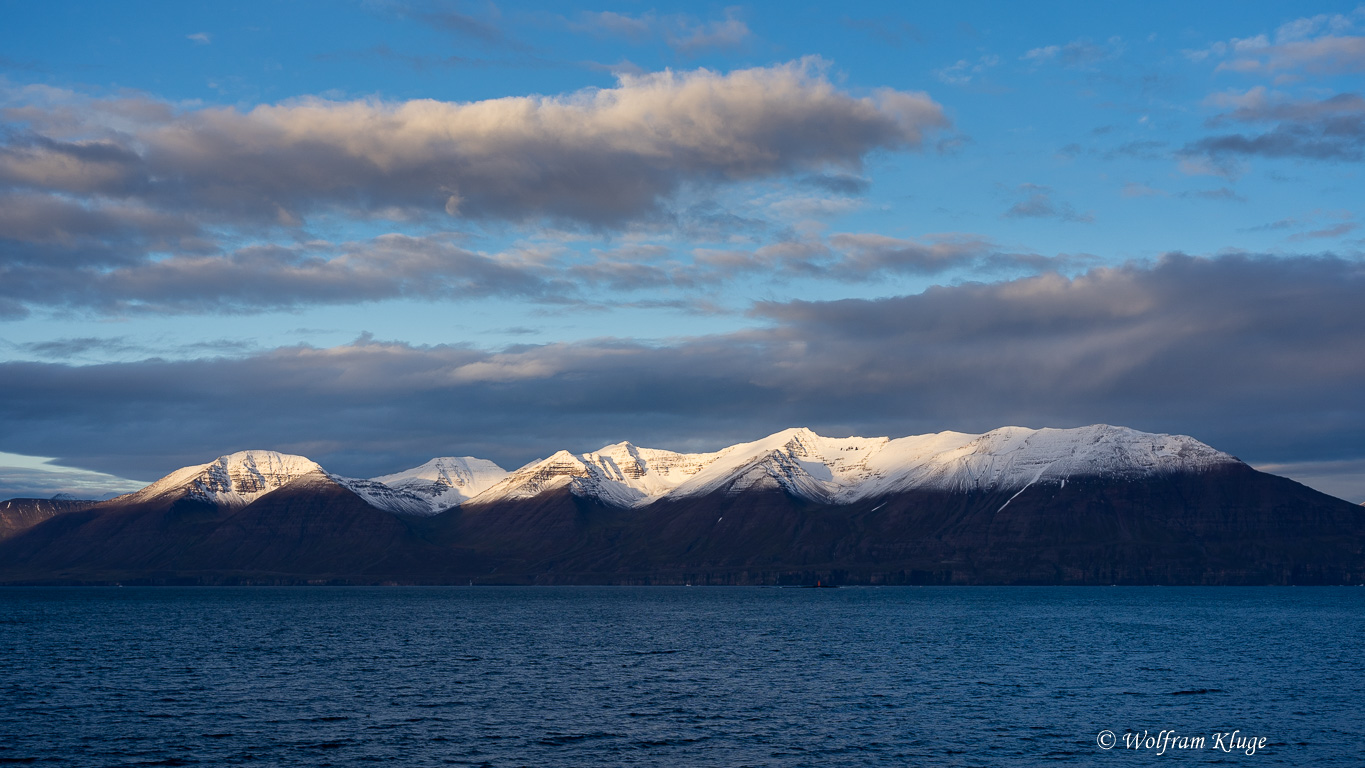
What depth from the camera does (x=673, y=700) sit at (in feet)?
310

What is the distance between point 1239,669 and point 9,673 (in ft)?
418

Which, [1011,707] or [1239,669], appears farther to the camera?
[1239,669]

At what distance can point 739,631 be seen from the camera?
17975cm

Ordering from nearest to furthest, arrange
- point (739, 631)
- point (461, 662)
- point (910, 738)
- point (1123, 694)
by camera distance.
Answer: point (910, 738), point (1123, 694), point (461, 662), point (739, 631)

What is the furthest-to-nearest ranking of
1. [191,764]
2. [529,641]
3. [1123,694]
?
1. [529,641]
2. [1123,694]
3. [191,764]

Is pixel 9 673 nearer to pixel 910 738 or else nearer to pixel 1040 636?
pixel 910 738

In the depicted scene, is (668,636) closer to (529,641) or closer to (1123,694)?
(529,641)

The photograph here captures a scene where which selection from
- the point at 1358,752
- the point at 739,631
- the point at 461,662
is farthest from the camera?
the point at 739,631

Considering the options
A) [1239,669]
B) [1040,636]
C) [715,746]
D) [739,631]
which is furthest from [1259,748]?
[739,631]

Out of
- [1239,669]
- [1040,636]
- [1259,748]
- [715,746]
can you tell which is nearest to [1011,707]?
[1259,748]

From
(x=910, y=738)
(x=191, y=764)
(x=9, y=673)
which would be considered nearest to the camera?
(x=191, y=764)

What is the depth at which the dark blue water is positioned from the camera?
71.6m

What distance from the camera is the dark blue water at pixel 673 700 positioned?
7162 centimetres

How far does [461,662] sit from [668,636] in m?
49.3
